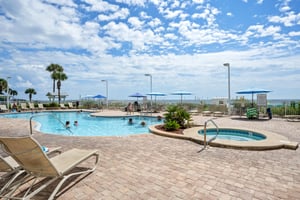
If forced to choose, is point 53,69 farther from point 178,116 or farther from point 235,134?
point 235,134

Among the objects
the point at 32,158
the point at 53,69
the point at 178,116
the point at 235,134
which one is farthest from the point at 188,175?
the point at 53,69

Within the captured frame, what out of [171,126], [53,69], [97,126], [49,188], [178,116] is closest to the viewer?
[49,188]

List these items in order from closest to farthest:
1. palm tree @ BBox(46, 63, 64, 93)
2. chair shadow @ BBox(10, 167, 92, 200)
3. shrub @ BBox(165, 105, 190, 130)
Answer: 1. chair shadow @ BBox(10, 167, 92, 200)
2. shrub @ BBox(165, 105, 190, 130)
3. palm tree @ BBox(46, 63, 64, 93)

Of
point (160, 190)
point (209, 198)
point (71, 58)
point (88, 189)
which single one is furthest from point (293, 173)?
point (71, 58)

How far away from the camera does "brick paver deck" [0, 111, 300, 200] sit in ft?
8.61

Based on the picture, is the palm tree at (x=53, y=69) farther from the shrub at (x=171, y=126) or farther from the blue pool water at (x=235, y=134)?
the blue pool water at (x=235, y=134)

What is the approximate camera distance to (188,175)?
3.27 metres

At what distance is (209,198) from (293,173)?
2081mm

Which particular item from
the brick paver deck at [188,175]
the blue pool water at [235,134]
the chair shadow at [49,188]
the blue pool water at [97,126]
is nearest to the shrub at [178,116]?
the blue pool water at [235,134]

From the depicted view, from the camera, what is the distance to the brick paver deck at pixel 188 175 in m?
2.62

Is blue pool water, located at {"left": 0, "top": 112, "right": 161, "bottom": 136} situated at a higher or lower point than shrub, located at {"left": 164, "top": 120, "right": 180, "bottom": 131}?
lower

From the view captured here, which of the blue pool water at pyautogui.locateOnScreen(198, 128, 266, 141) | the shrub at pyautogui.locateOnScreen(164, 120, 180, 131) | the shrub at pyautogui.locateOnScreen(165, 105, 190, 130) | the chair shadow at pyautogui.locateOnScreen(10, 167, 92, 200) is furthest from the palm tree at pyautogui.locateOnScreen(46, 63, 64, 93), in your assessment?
the chair shadow at pyautogui.locateOnScreen(10, 167, 92, 200)

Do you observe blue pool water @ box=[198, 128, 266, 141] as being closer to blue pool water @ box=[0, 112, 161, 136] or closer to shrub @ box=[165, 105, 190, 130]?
shrub @ box=[165, 105, 190, 130]

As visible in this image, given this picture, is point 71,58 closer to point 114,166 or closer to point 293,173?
point 114,166
